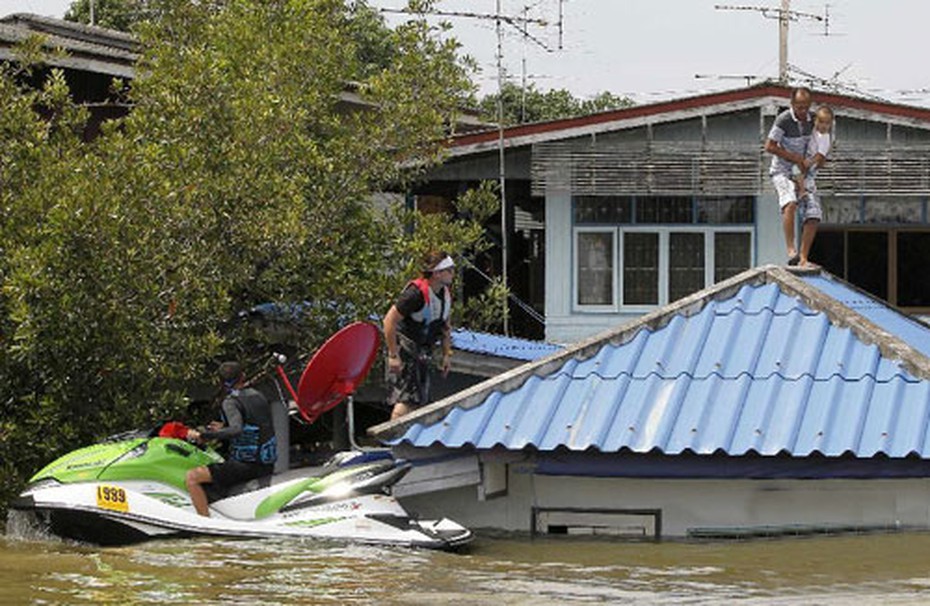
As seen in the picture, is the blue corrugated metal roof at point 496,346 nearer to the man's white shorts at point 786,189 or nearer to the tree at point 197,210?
the tree at point 197,210

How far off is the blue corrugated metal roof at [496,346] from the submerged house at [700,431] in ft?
15.7

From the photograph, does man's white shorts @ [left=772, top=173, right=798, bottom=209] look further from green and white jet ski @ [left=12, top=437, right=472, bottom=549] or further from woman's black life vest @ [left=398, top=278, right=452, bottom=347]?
green and white jet ski @ [left=12, top=437, right=472, bottom=549]

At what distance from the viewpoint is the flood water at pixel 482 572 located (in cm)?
1005

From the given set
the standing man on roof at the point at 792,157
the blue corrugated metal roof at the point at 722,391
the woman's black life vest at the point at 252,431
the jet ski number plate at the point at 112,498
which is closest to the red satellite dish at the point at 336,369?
the woman's black life vest at the point at 252,431

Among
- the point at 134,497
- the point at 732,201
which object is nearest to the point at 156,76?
the point at 134,497

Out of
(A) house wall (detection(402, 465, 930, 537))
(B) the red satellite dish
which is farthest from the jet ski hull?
(B) the red satellite dish

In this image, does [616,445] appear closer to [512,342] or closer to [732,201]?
[512,342]

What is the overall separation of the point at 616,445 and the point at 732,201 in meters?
11.2

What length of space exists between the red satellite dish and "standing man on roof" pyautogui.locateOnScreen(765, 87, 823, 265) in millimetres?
3445

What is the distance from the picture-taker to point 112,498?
39.1 ft

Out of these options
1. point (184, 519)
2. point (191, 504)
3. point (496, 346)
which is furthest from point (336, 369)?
point (496, 346)

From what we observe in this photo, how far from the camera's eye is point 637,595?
33.1 feet

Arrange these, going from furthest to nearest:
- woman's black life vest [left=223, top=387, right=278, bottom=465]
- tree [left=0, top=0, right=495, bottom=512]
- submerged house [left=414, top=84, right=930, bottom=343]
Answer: submerged house [left=414, top=84, right=930, bottom=343] < tree [left=0, top=0, right=495, bottom=512] < woman's black life vest [left=223, top=387, right=278, bottom=465]

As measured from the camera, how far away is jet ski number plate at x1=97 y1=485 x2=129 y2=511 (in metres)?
11.9
